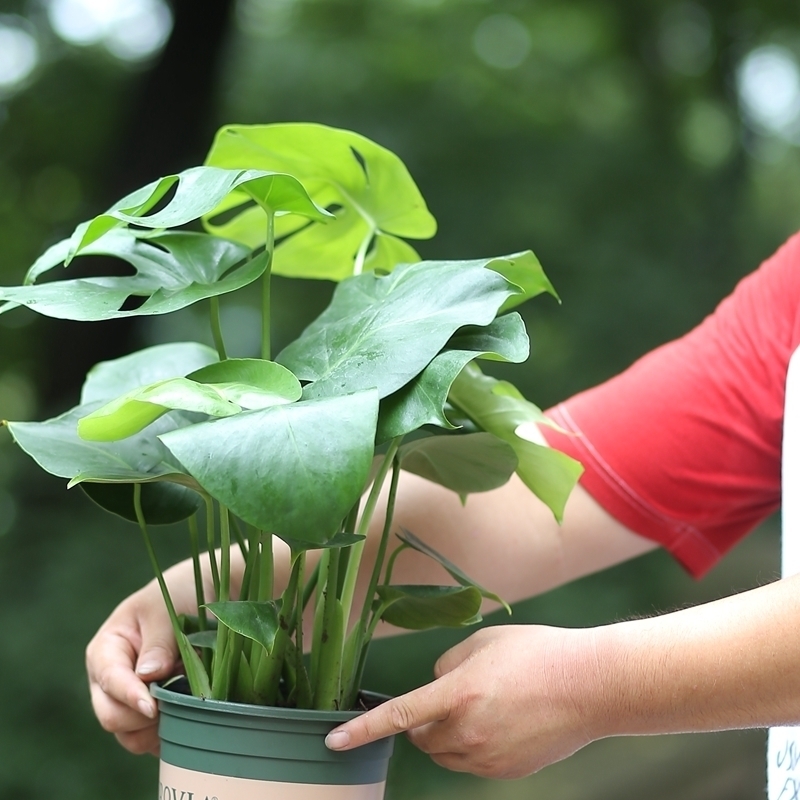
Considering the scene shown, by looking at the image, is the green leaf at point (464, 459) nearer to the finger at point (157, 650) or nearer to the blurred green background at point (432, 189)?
the finger at point (157, 650)

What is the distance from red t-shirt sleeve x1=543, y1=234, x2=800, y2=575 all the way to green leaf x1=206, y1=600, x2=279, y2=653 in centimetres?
37

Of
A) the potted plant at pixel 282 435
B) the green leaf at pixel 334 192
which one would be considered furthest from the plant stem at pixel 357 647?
the green leaf at pixel 334 192

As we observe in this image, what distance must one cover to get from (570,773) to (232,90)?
2.23m

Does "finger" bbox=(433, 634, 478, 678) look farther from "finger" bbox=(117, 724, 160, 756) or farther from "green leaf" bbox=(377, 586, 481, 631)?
"finger" bbox=(117, 724, 160, 756)

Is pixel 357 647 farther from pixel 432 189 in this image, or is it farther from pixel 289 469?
pixel 432 189

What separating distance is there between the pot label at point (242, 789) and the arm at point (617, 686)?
0.11 ft

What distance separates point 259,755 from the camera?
52 centimetres

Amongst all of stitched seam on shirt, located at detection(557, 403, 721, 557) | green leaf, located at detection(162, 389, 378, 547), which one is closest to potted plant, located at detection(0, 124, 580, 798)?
green leaf, located at detection(162, 389, 378, 547)

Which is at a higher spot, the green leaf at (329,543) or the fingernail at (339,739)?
the green leaf at (329,543)

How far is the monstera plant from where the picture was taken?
1.46 ft

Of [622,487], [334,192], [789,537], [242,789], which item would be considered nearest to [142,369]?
[334,192]

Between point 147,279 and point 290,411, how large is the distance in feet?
0.64

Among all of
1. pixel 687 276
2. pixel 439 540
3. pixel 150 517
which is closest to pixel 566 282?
pixel 687 276

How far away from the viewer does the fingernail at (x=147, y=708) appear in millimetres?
598
